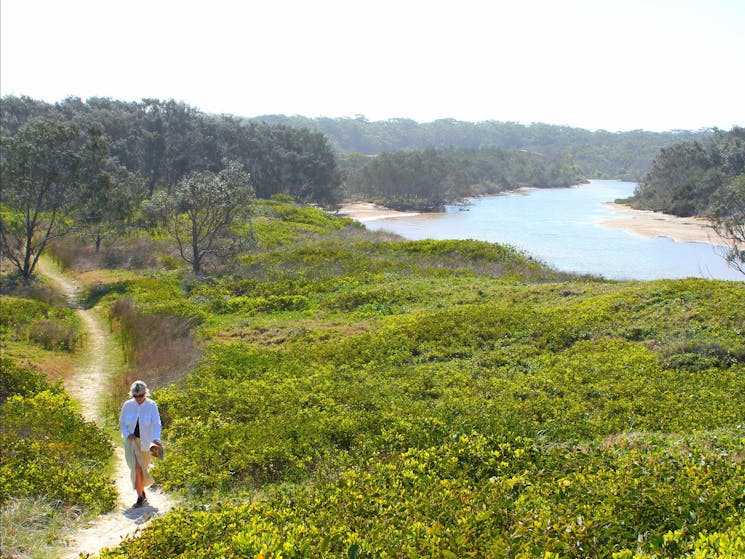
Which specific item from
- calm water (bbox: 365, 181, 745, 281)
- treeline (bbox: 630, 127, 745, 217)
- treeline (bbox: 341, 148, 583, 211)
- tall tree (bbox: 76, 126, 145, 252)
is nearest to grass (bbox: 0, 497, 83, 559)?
tall tree (bbox: 76, 126, 145, 252)

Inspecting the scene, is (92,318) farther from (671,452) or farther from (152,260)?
(671,452)

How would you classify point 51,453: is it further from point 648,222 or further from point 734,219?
point 648,222

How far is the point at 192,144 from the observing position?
6931 cm

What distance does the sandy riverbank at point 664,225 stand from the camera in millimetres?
59188

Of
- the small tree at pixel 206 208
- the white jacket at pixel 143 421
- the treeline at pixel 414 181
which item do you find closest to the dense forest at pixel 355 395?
the small tree at pixel 206 208

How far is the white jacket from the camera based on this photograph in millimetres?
9000

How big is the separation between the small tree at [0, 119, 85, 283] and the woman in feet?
75.2

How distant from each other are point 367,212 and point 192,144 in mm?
28876

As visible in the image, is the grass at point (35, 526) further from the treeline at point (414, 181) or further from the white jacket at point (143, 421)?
the treeline at point (414, 181)

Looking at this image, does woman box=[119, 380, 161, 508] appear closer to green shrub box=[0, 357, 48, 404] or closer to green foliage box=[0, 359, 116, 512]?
green foliage box=[0, 359, 116, 512]

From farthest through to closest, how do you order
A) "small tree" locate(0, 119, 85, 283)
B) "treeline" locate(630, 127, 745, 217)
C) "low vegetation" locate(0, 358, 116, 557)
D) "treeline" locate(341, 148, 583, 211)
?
"treeline" locate(341, 148, 583, 211)
"treeline" locate(630, 127, 745, 217)
"small tree" locate(0, 119, 85, 283)
"low vegetation" locate(0, 358, 116, 557)

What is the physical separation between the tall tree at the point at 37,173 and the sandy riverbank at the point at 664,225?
48544mm

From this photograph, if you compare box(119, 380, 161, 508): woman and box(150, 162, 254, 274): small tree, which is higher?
box(150, 162, 254, 274): small tree

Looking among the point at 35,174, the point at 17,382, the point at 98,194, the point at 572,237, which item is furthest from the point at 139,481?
the point at 572,237
